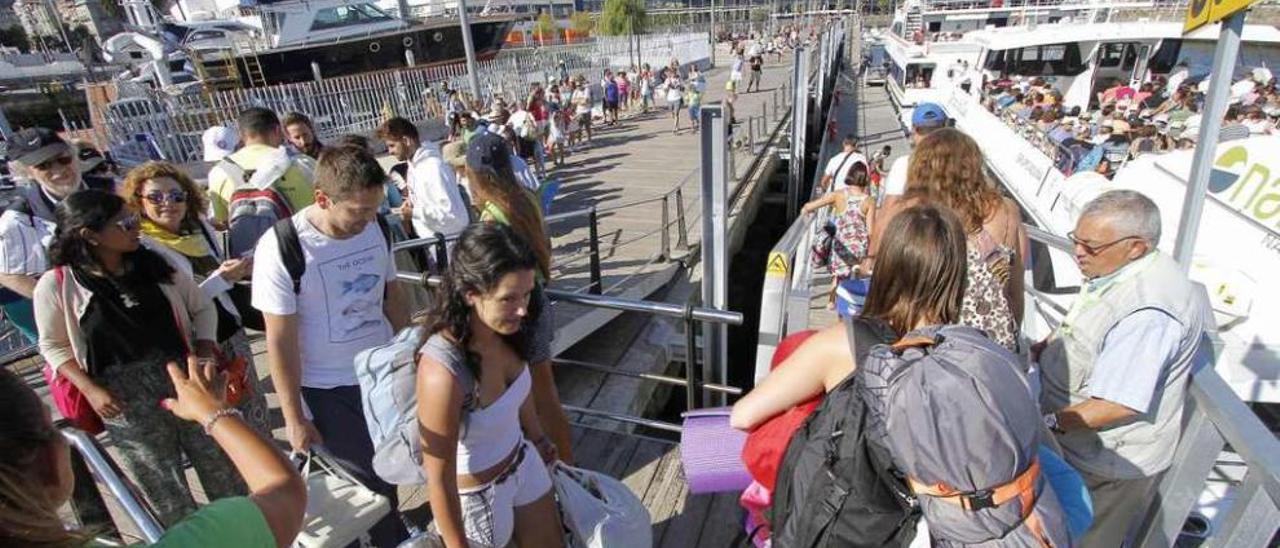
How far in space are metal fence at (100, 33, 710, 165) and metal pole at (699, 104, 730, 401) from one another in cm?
712

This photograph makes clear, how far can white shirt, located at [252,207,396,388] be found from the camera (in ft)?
7.14

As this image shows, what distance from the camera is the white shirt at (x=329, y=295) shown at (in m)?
2.18

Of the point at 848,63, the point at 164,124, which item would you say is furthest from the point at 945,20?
the point at 164,124

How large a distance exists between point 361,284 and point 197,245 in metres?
1.35

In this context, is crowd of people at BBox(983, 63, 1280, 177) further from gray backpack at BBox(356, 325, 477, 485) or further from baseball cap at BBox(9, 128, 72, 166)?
baseball cap at BBox(9, 128, 72, 166)

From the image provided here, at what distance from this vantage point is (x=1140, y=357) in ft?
6.06

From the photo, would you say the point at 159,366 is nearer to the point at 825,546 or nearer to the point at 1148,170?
the point at 825,546

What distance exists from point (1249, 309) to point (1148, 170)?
7.56ft

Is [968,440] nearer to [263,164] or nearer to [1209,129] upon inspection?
[1209,129]

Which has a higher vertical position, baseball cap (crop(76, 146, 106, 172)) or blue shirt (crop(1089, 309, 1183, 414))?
baseball cap (crop(76, 146, 106, 172))

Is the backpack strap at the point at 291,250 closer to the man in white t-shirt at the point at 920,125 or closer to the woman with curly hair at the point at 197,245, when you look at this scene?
the woman with curly hair at the point at 197,245

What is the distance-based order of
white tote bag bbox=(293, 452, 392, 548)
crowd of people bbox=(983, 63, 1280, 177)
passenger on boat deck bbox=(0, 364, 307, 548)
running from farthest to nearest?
crowd of people bbox=(983, 63, 1280, 177) → white tote bag bbox=(293, 452, 392, 548) → passenger on boat deck bbox=(0, 364, 307, 548)

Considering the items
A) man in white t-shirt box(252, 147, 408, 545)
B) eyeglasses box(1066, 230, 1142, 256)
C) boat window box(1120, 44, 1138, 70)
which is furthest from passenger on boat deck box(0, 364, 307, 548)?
boat window box(1120, 44, 1138, 70)

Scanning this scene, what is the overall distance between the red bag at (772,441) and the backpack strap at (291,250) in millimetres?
1732
